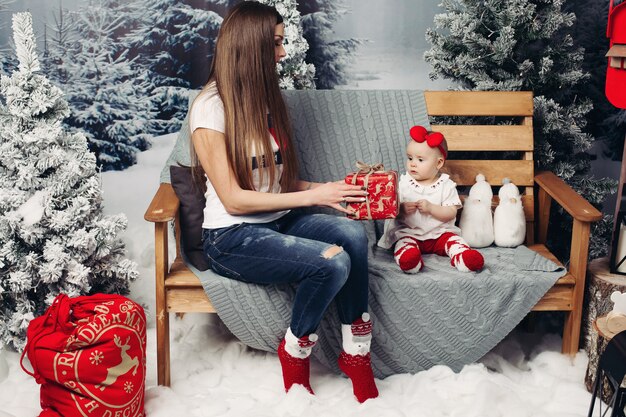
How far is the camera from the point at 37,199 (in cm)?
271

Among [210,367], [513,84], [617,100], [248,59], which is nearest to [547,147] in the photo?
[513,84]

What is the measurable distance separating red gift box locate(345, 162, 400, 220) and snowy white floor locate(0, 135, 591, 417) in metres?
0.57

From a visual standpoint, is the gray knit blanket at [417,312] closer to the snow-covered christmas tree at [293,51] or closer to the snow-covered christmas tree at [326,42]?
the snow-covered christmas tree at [293,51]

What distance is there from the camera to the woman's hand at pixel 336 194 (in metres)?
2.44

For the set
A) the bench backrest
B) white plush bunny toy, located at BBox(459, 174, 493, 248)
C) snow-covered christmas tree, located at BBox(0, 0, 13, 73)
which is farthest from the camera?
snow-covered christmas tree, located at BBox(0, 0, 13, 73)

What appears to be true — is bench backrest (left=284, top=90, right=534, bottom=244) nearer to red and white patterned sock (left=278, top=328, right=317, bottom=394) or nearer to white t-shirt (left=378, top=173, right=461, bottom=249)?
white t-shirt (left=378, top=173, right=461, bottom=249)

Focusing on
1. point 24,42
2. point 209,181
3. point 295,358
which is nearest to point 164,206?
point 209,181

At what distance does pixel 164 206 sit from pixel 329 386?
790 mm

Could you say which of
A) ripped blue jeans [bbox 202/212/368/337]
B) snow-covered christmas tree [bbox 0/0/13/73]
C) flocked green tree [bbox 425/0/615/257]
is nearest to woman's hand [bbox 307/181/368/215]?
ripped blue jeans [bbox 202/212/368/337]

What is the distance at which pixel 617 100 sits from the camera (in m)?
2.48

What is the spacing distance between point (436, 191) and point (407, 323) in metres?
0.50

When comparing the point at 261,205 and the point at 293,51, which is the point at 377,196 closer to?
the point at 261,205

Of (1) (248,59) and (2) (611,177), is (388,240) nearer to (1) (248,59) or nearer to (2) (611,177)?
(1) (248,59)

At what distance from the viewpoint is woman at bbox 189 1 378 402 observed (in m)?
2.41
